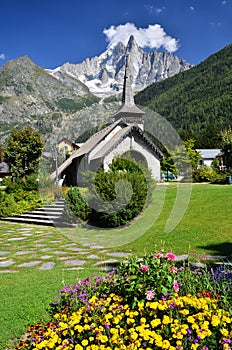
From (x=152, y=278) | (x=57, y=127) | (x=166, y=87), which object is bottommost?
(x=152, y=278)

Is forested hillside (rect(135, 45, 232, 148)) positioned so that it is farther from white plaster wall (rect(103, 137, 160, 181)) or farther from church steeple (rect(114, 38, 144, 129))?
white plaster wall (rect(103, 137, 160, 181))

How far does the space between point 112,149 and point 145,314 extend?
20670 mm

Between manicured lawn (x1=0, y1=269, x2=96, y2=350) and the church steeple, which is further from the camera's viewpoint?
the church steeple

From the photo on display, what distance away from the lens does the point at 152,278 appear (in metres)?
3.60

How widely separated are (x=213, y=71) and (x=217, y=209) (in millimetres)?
161212

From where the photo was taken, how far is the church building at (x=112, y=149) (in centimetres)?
2405

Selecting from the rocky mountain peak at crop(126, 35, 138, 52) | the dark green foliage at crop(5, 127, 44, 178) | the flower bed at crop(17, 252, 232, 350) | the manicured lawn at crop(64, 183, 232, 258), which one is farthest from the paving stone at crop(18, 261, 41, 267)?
the dark green foliage at crop(5, 127, 44, 178)

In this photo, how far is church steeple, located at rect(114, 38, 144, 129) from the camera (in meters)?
29.2

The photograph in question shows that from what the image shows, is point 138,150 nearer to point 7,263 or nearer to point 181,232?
point 181,232

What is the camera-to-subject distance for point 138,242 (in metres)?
9.25

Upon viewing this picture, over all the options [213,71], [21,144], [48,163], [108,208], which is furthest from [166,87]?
[108,208]

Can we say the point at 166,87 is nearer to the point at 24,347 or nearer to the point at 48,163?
the point at 48,163

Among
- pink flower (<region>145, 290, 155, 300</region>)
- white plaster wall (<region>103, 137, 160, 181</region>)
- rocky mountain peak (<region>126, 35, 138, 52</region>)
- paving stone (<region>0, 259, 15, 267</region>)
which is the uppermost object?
rocky mountain peak (<region>126, 35, 138, 52</region>)

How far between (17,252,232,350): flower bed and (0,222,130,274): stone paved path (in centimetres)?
262
